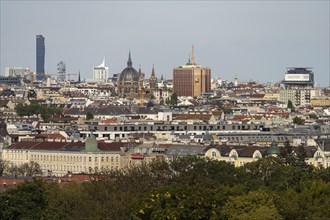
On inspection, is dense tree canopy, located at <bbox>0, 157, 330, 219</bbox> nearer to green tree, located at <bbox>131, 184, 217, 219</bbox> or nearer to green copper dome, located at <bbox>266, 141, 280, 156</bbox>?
green tree, located at <bbox>131, 184, 217, 219</bbox>

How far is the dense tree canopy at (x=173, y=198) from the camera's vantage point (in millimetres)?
56531

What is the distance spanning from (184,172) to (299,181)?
16.7 ft

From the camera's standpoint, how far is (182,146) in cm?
9575

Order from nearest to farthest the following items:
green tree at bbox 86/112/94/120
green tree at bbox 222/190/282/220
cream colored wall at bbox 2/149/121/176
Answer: green tree at bbox 222/190/282/220 → cream colored wall at bbox 2/149/121/176 → green tree at bbox 86/112/94/120

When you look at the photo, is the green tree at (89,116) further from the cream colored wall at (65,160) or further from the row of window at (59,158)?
the row of window at (59,158)

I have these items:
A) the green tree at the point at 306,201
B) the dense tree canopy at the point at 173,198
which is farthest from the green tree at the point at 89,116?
the green tree at the point at 306,201

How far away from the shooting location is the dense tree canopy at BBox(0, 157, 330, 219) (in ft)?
185

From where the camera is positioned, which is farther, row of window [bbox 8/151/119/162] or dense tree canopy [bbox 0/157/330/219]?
row of window [bbox 8/151/119/162]

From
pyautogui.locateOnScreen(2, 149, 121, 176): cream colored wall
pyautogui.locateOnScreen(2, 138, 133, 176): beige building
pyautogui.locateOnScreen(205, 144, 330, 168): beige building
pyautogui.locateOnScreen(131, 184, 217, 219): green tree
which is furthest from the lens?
pyautogui.locateOnScreen(2, 138, 133, 176): beige building

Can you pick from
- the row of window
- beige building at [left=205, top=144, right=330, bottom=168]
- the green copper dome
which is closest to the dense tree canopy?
the green copper dome

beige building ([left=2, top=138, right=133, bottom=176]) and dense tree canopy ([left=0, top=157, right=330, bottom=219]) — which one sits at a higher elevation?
beige building ([left=2, top=138, right=133, bottom=176])

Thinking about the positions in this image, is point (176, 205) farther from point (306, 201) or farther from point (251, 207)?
point (306, 201)

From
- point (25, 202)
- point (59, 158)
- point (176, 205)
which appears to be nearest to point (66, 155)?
point (59, 158)

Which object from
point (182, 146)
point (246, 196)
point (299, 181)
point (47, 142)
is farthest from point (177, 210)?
point (47, 142)
